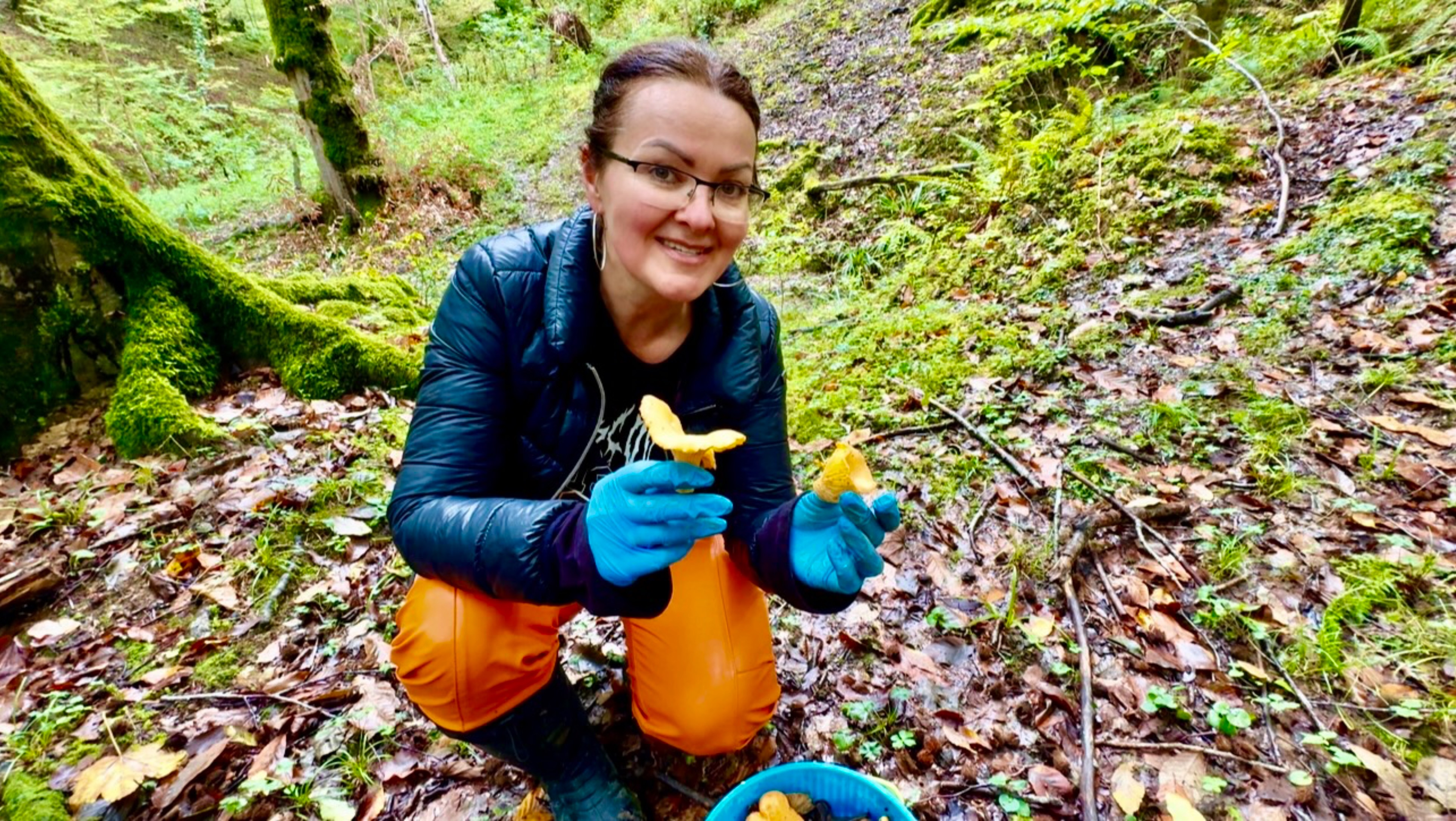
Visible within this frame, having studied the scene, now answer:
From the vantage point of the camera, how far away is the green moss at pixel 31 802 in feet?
5.60

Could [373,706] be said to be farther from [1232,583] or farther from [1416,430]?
[1416,430]

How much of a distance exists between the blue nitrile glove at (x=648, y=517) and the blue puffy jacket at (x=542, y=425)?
63 millimetres

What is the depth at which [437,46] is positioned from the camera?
607 inches

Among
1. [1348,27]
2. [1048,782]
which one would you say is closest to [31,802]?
[1048,782]

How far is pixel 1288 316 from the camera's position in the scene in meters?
3.40

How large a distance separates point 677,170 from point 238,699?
7.38 feet

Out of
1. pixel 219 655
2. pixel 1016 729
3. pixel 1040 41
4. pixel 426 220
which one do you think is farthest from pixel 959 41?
pixel 219 655

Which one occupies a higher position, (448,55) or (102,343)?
(448,55)

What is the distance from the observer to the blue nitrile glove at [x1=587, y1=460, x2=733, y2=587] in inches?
55.2

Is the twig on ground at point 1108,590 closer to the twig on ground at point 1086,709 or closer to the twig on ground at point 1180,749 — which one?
the twig on ground at point 1086,709

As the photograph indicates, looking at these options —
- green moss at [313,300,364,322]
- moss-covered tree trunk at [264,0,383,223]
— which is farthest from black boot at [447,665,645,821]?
moss-covered tree trunk at [264,0,383,223]

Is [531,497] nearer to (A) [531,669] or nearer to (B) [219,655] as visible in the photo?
(A) [531,669]

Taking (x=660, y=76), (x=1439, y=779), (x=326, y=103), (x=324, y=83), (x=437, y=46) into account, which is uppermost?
(x=437, y=46)

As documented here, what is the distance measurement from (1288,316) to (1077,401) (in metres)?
1.25
